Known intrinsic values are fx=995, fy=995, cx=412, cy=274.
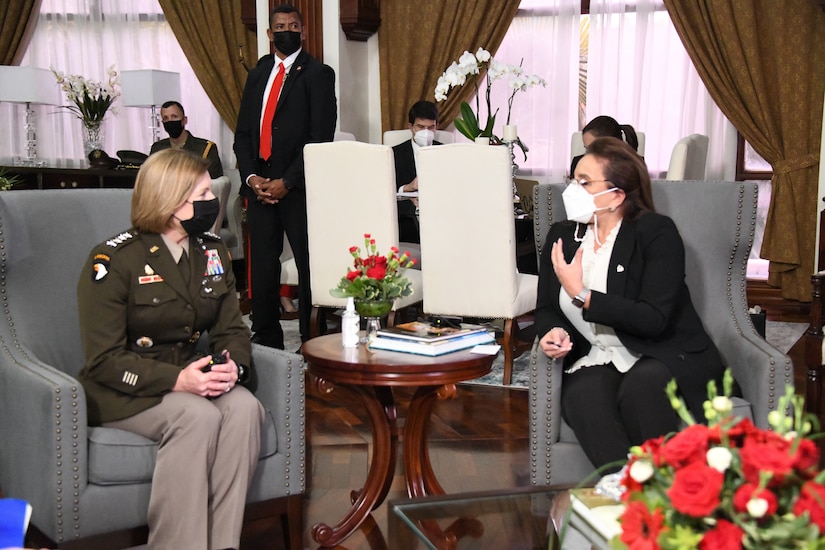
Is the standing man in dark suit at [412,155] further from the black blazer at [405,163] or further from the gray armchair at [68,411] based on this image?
the gray armchair at [68,411]

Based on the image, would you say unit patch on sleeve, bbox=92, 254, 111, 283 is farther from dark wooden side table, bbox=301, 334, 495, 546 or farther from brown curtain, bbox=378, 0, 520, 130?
brown curtain, bbox=378, 0, 520, 130

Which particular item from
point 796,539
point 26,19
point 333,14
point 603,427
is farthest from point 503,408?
point 26,19

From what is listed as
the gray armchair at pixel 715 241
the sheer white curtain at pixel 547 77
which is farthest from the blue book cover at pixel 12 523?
the sheer white curtain at pixel 547 77

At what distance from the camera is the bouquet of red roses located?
110 cm

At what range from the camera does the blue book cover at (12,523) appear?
1.58 metres

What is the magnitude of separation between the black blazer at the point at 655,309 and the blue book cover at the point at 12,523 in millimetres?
1483

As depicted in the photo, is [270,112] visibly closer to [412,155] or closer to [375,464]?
[412,155]

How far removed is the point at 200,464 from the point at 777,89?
506 cm

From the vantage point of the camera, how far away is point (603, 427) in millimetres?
2467

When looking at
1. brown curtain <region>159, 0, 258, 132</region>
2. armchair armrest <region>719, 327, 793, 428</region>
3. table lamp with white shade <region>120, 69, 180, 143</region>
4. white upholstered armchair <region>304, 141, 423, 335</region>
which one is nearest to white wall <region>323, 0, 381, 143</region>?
brown curtain <region>159, 0, 258, 132</region>

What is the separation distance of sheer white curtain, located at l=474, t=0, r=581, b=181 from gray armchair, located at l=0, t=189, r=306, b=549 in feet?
14.2

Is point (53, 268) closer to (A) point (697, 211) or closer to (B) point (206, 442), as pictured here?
(B) point (206, 442)

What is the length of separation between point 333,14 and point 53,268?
166 inches

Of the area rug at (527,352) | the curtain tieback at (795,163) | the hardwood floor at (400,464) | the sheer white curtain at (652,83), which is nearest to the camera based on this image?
the hardwood floor at (400,464)
